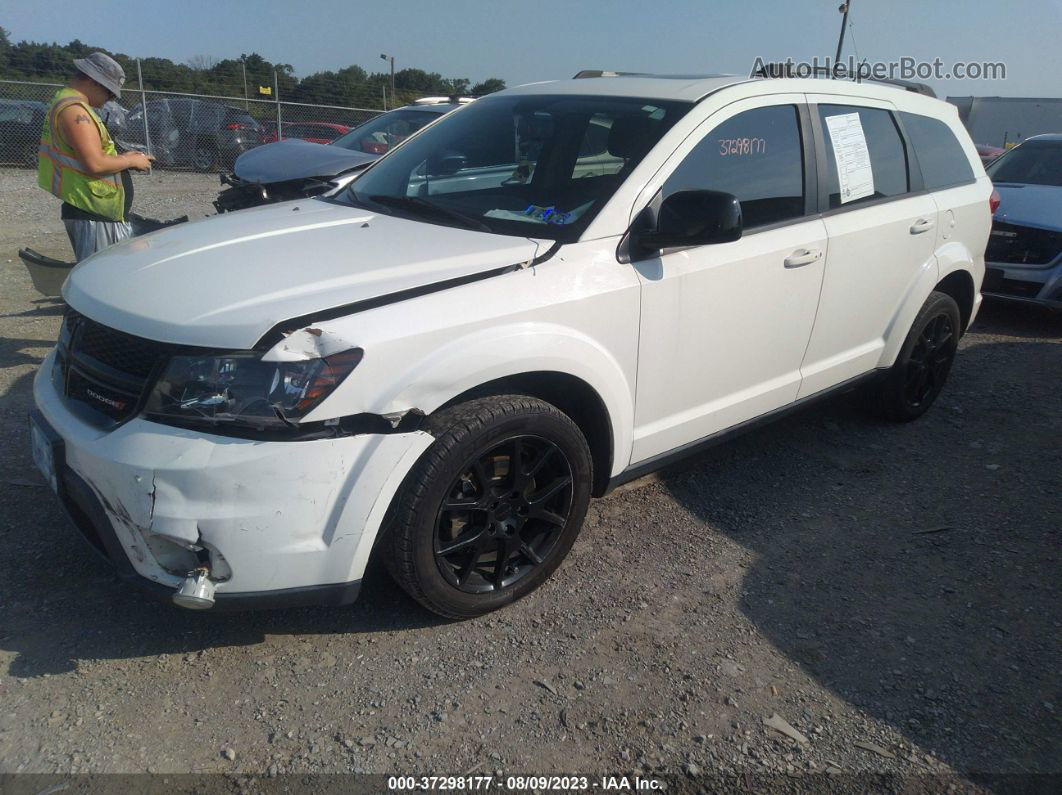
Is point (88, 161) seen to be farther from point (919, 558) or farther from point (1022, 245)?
point (1022, 245)

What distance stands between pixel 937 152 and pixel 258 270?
3771 mm

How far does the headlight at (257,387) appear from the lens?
2.32 m

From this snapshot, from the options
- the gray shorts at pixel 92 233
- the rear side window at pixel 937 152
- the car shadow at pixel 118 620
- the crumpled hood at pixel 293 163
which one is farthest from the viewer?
the crumpled hood at pixel 293 163

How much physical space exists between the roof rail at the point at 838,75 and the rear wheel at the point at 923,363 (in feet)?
3.89

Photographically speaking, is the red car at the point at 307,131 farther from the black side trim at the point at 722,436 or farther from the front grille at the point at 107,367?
the front grille at the point at 107,367

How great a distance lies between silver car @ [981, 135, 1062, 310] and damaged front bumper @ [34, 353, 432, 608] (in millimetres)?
6593

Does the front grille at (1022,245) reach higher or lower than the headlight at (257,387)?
lower

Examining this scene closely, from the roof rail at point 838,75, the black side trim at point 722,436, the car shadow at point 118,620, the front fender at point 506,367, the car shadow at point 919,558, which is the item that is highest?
the roof rail at point 838,75

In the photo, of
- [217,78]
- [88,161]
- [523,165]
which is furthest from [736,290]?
[217,78]

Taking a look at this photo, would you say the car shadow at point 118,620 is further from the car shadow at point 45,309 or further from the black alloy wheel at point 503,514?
the car shadow at point 45,309

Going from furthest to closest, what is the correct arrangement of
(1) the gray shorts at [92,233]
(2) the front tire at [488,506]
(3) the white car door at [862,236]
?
(1) the gray shorts at [92,233], (3) the white car door at [862,236], (2) the front tire at [488,506]

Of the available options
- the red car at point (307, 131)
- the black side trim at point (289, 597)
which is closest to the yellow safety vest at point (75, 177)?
the black side trim at point (289, 597)

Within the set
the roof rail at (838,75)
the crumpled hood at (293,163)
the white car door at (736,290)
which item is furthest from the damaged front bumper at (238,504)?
the crumpled hood at (293,163)

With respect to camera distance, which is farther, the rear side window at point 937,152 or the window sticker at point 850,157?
the rear side window at point 937,152
